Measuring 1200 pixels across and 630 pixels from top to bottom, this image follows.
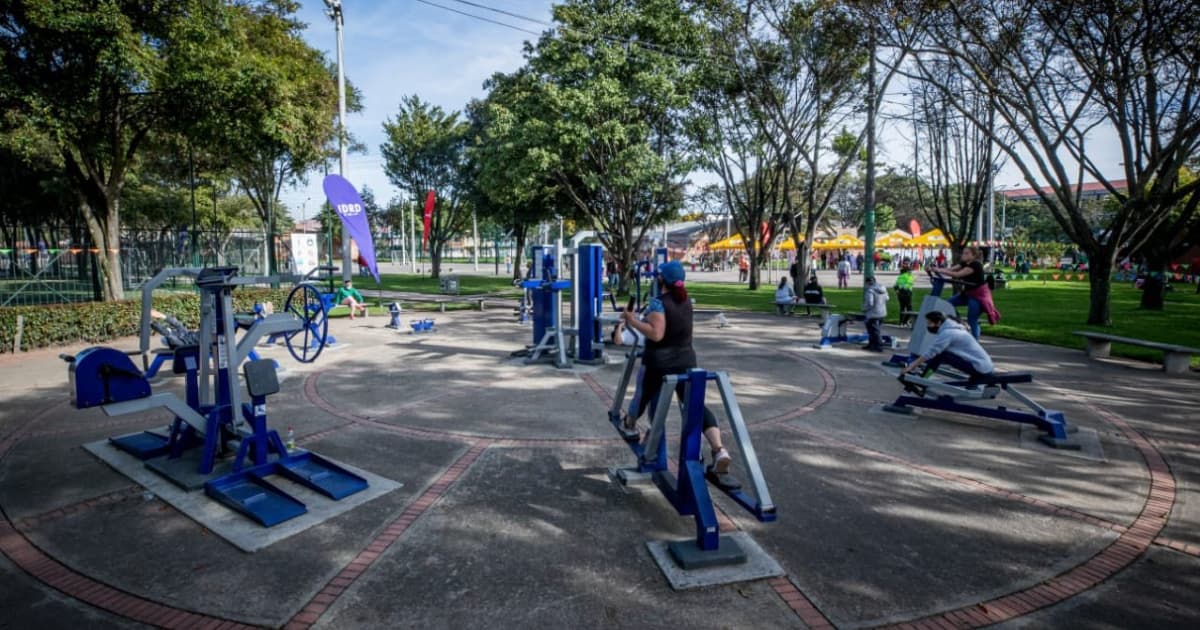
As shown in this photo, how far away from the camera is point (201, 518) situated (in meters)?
4.95

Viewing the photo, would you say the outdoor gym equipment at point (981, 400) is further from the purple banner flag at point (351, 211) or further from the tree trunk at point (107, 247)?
the tree trunk at point (107, 247)

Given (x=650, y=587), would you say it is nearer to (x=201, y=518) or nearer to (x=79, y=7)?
(x=201, y=518)

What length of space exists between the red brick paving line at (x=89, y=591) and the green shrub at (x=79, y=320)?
34.5 feet

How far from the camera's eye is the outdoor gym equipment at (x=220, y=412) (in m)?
5.12

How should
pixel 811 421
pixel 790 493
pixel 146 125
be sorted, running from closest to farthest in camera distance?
pixel 790 493
pixel 811 421
pixel 146 125

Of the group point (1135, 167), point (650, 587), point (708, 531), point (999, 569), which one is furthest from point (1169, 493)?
point (1135, 167)

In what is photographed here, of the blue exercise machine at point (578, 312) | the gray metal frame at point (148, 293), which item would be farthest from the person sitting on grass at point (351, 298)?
the gray metal frame at point (148, 293)

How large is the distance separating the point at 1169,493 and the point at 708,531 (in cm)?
449

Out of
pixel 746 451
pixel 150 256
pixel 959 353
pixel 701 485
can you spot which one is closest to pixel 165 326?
pixel 701 485

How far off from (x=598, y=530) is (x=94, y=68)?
53.4 feet

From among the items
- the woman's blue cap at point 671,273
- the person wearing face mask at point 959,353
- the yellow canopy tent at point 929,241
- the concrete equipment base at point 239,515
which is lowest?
the concrete equipment base at point 239,515

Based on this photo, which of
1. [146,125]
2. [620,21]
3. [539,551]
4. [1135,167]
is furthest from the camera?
[620,21]

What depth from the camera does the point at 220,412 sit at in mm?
5859

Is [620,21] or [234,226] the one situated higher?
[620,21]
